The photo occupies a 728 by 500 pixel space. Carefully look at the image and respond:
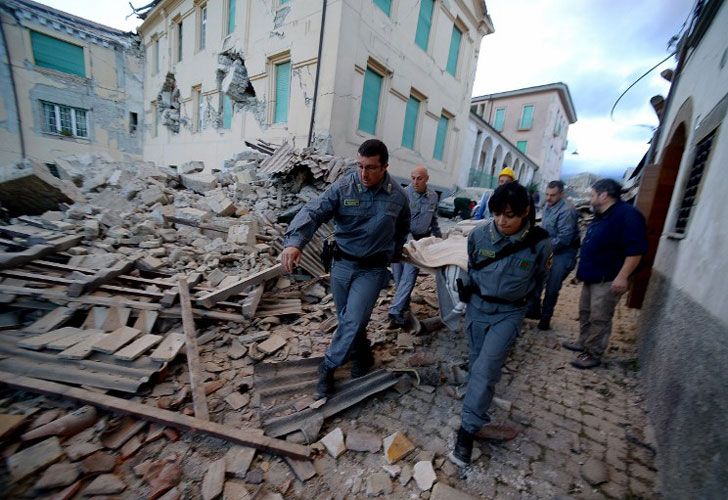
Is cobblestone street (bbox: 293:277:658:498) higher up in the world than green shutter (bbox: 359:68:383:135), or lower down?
lower down

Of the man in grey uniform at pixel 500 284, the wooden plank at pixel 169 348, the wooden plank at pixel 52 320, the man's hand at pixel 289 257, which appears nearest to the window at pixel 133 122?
the wooden plank at pixel 52 320

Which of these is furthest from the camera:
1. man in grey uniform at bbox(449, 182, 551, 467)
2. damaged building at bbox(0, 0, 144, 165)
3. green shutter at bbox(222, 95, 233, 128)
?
damaged building at bbox(0, 0, 144, 165)

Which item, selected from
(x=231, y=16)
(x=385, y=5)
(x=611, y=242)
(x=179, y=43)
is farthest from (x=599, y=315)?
(x=179, y=43)

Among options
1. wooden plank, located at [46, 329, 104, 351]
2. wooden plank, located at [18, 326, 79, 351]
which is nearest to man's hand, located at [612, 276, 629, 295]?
wooden plank, located at [46, 329, 104, 351]

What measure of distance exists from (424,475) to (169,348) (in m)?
2.46

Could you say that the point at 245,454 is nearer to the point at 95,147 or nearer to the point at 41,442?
the point at 41,442

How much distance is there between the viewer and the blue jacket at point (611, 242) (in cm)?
288

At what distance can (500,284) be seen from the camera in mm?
2062

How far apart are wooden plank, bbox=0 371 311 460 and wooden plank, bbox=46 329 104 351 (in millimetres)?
305

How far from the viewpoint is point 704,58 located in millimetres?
3803

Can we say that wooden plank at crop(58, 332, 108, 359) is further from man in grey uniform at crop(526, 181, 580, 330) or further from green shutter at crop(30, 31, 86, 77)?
green shutter at crop(30, 31, 86, 77)

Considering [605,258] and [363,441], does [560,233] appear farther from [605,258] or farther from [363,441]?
[363,441]

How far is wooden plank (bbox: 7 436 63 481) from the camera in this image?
1.75 meters

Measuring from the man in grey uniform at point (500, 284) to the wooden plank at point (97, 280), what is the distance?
3985mm
